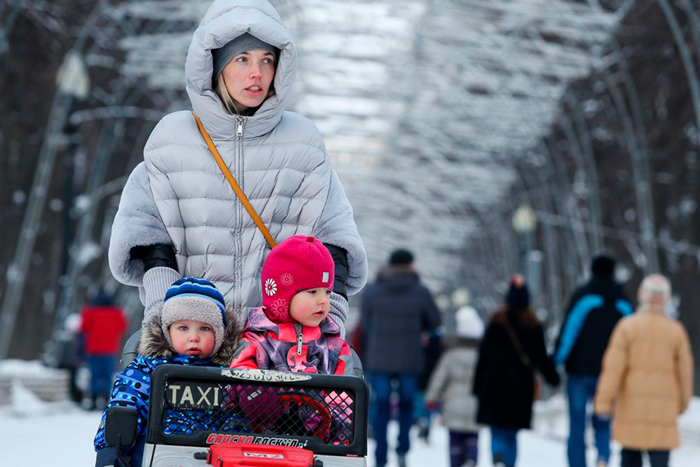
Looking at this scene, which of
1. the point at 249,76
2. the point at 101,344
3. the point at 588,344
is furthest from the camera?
the point at 101,344

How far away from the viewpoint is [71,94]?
2078 centimetres

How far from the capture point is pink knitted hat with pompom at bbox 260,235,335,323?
4555 mm

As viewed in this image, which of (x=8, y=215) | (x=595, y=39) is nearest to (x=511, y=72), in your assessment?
(x=595, y=39)

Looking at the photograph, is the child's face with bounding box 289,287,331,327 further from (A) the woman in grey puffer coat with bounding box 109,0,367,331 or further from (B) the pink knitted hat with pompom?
(A) the woman in grey puffer coat with bounding box 109,0,367,331

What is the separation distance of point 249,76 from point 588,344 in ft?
22.5

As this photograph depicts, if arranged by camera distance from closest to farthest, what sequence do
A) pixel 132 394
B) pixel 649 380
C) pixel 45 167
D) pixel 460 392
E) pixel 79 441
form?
pixel 132 394 < pixel 649 380 < pixel 460 392 < pixel 79 441 < pixel 45 167

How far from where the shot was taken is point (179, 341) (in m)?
4.65

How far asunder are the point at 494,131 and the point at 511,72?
30.0 feet

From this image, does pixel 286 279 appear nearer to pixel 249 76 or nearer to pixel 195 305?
pixel 195 305

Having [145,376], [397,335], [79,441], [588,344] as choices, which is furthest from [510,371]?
[145,376]

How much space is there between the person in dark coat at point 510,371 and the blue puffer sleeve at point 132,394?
649 cm

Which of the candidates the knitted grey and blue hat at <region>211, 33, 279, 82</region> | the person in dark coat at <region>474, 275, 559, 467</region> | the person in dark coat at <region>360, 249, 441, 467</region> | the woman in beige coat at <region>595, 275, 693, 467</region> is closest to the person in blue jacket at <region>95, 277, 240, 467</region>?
the knitted grey and blue hat at <region>211, 33, 279, 82</region>

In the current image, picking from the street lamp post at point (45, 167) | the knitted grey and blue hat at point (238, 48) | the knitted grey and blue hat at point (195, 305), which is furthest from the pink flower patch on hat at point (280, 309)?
the street lamp post at point (45, 167)

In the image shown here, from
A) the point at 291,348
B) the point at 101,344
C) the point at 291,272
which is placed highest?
the point at 101,344
